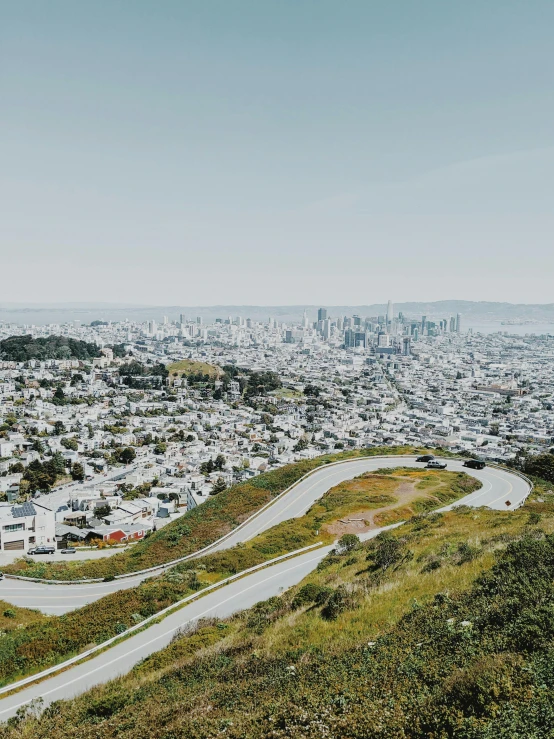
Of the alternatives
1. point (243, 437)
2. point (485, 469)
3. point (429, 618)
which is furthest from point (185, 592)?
point (243, 437)

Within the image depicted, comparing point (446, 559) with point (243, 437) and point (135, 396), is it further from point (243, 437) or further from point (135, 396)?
point (135, 396)

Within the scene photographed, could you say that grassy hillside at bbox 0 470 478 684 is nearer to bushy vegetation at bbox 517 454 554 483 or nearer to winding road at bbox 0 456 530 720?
winding road at bbox 0 456 530 720

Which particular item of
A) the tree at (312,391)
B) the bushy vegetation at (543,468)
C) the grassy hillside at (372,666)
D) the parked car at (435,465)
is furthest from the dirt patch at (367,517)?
the tree at (312,391)

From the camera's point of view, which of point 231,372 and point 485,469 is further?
point 231,372

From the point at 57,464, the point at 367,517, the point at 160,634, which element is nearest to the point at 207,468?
the point at 57,464

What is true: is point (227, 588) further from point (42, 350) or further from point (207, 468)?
point (42, 350)

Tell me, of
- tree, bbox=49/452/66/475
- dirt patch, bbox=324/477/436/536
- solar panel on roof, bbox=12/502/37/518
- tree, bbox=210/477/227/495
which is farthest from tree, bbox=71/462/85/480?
dirt patch, bbox=324/477/436/536

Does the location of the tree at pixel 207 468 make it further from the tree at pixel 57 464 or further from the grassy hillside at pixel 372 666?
the grassy hillside at pixel 372 666

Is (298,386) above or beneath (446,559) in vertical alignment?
beneath
